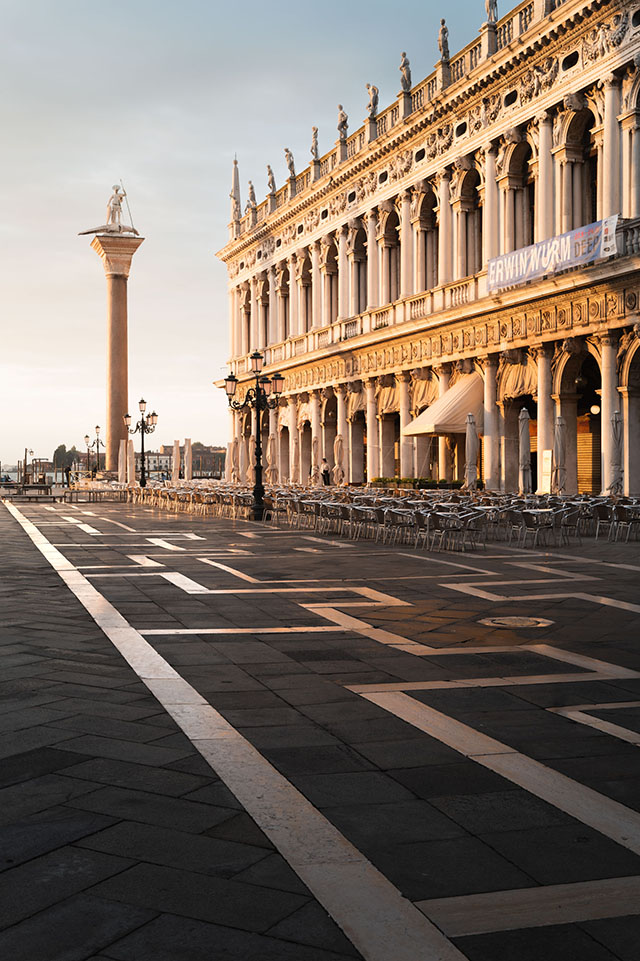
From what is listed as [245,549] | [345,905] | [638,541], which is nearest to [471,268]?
[638,541]

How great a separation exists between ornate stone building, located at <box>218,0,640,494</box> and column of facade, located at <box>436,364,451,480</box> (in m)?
0.07

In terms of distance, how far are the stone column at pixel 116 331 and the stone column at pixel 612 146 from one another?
33244mm

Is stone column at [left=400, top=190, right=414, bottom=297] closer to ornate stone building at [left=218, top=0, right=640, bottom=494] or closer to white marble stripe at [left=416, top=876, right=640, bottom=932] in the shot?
ornate stone building at [left=218, top=0, right=640, bottom=494]

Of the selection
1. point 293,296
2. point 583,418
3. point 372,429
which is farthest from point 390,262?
point 583,418

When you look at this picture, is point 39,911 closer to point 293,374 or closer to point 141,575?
point 141,575

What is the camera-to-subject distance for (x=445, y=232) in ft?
110

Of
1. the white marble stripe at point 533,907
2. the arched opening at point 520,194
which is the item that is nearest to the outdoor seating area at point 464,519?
the arched opening at point 520,194

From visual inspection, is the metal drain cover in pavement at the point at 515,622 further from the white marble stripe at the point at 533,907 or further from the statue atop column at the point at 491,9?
the statue atop column at the point at 491,9

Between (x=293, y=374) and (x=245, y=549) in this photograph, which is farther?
(x=293, y=374)

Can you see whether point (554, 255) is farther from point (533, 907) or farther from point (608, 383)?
point (533, 907)

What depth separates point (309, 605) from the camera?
32.1 feet

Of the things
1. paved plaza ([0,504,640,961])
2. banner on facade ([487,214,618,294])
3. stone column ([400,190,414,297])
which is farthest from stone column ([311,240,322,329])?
paved plaza ([0,504,640,961])

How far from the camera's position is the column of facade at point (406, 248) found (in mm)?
36344

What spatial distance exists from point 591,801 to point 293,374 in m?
44.4
